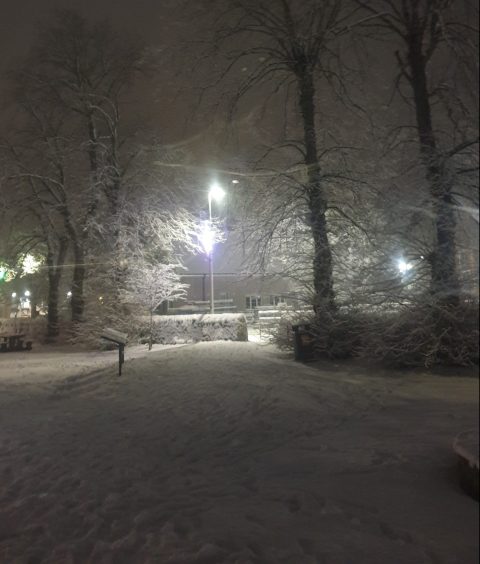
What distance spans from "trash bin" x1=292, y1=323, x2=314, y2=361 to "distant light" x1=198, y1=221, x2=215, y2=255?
9.48 meters

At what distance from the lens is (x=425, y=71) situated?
149 inches

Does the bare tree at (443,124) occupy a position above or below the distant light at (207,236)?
below

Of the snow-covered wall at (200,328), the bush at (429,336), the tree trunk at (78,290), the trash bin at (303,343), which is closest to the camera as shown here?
the bush at (429,336)

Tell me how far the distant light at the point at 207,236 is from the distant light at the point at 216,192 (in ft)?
4.11

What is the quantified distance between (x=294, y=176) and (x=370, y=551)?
11432 mm

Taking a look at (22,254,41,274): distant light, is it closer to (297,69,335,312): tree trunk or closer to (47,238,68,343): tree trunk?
(47,238,68,343): tree trunk

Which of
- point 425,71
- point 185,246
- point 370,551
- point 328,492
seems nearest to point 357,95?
point 425,71

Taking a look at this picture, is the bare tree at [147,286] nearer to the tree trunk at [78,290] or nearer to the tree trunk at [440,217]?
the tree trunk at [78,290]

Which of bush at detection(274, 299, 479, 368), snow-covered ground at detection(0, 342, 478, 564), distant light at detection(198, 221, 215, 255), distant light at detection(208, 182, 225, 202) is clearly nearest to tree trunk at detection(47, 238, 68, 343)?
distant light at detection(198, 221, 215, 255)

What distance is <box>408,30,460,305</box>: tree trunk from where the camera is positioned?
2197mm

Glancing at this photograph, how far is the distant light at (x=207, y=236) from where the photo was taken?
68.8 feet

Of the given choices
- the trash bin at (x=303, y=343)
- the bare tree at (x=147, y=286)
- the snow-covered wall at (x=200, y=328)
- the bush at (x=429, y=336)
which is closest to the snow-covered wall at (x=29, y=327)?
the bare tree at (x=147, y=286)

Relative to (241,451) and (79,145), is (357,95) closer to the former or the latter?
(241,451)

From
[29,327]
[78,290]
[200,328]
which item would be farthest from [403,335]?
[29,327]
